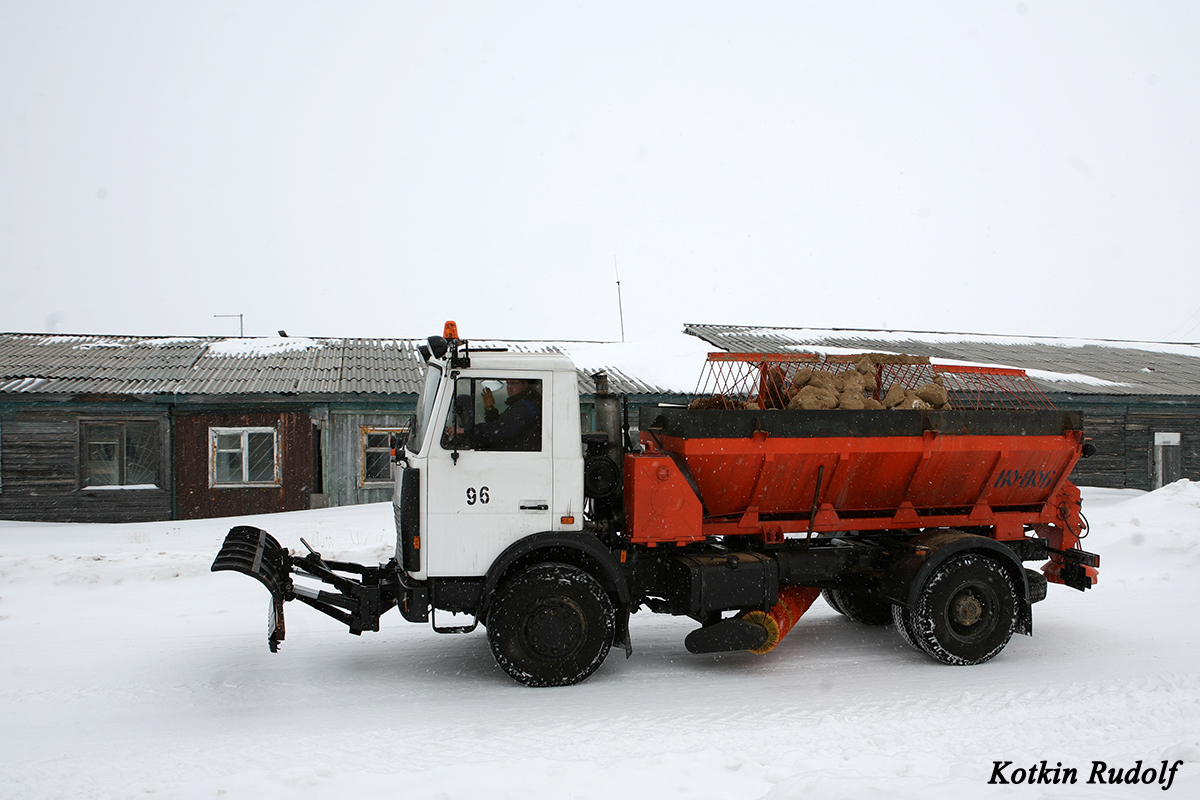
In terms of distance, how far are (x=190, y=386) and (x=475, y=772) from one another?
14054 mm

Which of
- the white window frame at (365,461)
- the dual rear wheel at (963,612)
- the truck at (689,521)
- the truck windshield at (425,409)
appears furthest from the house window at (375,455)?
the dual rear wheel at (963,612)

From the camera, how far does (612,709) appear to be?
5383 millimetres

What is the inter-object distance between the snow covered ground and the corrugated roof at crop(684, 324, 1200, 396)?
13254 millimetres

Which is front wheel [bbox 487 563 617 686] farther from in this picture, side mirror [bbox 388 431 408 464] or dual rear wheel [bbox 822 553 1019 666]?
dual rear wheel [bbox 822 553 1019 666]

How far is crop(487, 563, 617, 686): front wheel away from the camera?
5809mm

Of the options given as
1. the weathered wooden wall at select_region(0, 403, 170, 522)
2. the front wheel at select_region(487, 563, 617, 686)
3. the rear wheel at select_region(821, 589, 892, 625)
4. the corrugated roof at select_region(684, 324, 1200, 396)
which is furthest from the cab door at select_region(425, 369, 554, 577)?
the corrugated roof at select_region(684, 324, 1200, 396)

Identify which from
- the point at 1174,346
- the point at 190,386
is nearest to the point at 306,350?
the point at 190,386

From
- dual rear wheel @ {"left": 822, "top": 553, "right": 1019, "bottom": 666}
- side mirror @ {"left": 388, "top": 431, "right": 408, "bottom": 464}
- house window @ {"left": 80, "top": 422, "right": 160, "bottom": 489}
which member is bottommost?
dual rear wheel @ {"left": 822, "top": 553, "right": 1019, "bottom": 666}

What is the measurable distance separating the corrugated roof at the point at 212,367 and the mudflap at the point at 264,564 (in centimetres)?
1034

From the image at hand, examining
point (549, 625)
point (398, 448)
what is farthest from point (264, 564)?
point (549, 625)

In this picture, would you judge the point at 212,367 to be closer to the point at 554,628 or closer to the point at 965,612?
the point at 554,628

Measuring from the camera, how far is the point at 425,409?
610 cm

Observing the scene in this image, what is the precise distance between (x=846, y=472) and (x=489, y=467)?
9.67 ft

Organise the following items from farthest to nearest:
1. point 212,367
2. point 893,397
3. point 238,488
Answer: point 212,367 < point 238,488 < point 893,397
